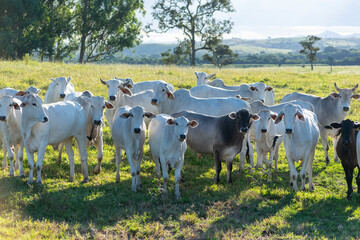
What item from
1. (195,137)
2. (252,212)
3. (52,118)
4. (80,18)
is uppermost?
(80,18)

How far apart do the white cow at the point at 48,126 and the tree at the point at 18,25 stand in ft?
92.6

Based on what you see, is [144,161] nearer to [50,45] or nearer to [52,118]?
[52,118]

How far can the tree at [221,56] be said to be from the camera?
184ft

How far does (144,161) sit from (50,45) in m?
31.7

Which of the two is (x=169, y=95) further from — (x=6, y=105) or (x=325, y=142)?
(x=325, y=142)

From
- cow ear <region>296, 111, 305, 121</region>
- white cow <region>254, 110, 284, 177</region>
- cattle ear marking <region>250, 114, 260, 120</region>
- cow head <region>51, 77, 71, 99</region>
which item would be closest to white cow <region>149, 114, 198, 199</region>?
cattle ear marking <region>250, 114, 260, 120</region>

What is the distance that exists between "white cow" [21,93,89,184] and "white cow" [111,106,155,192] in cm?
89

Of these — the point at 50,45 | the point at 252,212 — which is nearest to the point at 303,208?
the point at 252,212

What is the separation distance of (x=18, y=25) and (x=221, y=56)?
28002 mm

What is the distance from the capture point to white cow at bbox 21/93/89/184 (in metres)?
9.53

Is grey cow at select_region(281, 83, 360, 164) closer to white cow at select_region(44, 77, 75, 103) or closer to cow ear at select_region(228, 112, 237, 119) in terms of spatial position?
cow ear at select_region(228, 112, 237, 119)

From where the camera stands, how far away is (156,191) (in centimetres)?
933

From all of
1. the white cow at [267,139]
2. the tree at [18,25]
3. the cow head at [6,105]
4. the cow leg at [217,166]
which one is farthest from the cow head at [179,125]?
the tree at [18,25]

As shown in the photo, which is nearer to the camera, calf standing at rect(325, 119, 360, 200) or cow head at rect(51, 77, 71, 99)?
calf standing at rect(325, 119, 360, 200)
